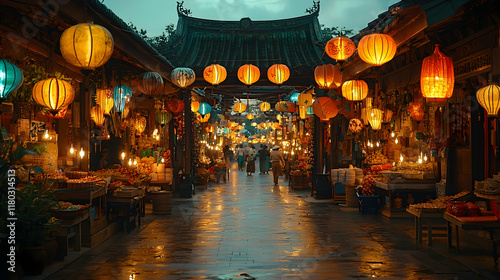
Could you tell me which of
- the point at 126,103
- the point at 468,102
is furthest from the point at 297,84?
the point at 468,102

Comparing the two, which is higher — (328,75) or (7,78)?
(328,75)

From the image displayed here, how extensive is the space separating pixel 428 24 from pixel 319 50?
14.7 meters

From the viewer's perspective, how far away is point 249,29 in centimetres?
2612

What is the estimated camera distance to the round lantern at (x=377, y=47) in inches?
449

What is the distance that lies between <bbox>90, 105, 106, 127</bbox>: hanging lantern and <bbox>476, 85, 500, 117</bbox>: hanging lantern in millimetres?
8949

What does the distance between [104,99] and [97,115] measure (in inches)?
17.4

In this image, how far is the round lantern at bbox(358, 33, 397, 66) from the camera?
11414mm

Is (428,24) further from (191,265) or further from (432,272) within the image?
(191,265)

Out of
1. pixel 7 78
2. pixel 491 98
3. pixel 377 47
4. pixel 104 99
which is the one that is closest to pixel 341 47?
pixel 377 47

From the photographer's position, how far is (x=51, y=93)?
9.52m

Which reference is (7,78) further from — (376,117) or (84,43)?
(376,117)

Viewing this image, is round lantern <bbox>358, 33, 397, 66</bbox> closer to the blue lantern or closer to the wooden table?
the wooden table

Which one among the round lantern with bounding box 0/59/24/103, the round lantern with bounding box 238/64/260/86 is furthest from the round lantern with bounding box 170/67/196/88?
the round lantern with bounding box 0/59/24/103

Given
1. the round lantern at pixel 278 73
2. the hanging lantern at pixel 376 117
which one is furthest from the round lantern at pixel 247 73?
the hanging lantern at pixel 376 117
